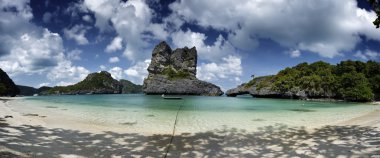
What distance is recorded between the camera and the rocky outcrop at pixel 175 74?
12962 cm

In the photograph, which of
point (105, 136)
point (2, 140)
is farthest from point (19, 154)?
point (105, 136)

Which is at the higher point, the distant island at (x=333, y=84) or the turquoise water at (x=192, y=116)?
the distant island at (x=333, y=84)

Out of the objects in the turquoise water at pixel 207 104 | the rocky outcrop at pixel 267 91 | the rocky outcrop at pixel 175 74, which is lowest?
the turquoise water at pixel 207 104

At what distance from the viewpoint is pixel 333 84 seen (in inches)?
2790

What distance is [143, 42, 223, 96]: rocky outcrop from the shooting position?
130m

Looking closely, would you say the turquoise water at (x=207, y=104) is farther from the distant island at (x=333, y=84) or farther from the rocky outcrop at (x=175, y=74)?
the rocky outcrop at (x=175, y=74)

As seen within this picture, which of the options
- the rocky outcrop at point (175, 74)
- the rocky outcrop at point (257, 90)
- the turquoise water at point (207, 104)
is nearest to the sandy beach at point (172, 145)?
the turquoise water at point (207, 104)

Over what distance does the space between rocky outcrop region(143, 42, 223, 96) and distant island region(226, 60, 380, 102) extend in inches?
1369

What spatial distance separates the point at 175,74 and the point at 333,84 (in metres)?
89.4

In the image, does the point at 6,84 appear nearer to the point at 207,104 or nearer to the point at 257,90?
the point at 257,90

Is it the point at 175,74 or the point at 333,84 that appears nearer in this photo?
the point at 333,84

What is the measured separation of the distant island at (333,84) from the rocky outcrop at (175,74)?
1369 inches

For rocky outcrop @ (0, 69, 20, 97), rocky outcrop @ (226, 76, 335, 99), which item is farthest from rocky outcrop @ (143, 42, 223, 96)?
rocky outcrop @ (0, 69, 20, 97)

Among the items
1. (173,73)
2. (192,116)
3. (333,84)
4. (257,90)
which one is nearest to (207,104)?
(192,116)
